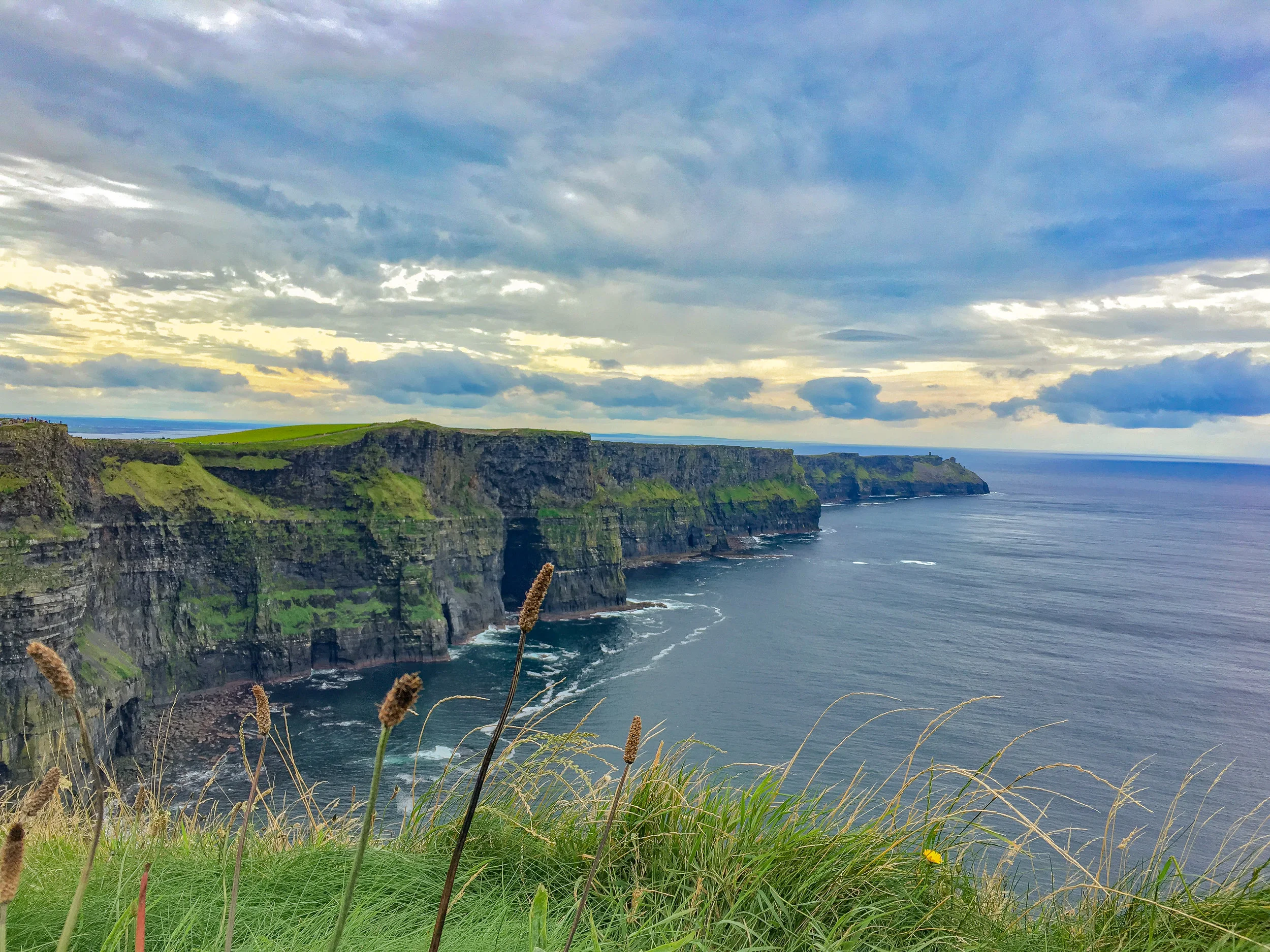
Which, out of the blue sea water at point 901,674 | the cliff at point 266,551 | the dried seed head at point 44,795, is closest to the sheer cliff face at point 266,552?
the cliff at point 266,551

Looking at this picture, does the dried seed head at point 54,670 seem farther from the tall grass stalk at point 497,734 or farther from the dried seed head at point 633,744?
the dried seed head at point 633,744

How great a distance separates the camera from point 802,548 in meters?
143

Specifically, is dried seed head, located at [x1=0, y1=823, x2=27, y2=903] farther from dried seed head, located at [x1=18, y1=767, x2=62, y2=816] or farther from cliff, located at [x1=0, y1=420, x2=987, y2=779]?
cliff, located at [x1=0, y1=420, x2=987, y2=779]

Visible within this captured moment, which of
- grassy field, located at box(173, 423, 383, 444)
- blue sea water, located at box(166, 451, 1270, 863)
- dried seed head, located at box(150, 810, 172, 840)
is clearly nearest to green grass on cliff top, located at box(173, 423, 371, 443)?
grassy field, located at box(173, 423, 383, 444)

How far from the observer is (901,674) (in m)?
62.0

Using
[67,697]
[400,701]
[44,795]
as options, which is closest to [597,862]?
[400,701]

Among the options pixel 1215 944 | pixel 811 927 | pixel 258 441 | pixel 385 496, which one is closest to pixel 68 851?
pixel 811 927

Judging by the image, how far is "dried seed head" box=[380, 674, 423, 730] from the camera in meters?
1.62

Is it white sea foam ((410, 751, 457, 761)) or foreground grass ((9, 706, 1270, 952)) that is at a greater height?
foreground grass ((9, 706, 1270, 952))

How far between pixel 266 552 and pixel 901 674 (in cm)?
5793

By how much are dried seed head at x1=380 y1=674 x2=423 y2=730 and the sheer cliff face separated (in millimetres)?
34221

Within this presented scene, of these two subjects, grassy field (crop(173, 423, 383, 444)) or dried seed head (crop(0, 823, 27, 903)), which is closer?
dried seed head (crop(0, 823, 27, 903))

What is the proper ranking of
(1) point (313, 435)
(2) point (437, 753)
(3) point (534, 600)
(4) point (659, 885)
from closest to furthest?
(3) point (534, 600) → (4) point (659, 885) → (2) point (437, 753) → (1) point (313, 435)

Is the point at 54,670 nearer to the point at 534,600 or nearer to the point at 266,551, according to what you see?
the point at 534,600
